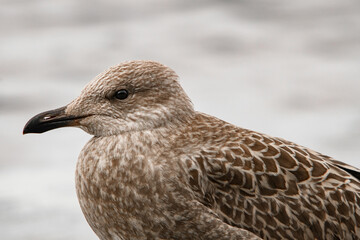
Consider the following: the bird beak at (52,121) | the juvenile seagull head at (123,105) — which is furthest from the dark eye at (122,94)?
the bird beak at (52,121)

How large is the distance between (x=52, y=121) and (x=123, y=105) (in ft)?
1.70

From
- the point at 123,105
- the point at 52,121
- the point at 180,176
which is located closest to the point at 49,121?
the point at 52,121

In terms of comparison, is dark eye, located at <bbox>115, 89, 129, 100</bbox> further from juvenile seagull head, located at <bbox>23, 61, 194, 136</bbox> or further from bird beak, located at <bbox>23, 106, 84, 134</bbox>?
bird beak, located at <bbox>23, 106, 84, 134</bbox>

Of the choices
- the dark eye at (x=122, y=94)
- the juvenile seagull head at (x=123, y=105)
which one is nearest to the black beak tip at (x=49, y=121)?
the juvenile seagull head at (x=123, y=105)

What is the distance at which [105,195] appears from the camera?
7.16 metres

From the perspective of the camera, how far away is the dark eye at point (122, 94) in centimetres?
730

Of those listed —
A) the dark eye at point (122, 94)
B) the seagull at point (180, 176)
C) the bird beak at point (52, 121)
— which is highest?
the dark eye at point (122, 94)

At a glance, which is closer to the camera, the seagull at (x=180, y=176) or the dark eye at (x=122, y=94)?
the seagull at (x=180, y=176)

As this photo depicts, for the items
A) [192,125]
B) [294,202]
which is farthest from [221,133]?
[294,202]

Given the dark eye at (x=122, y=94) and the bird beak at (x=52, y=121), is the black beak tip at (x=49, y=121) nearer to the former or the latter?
the bird beak at (x=52, y=121)

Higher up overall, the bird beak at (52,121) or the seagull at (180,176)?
the bird beak at (52,121)

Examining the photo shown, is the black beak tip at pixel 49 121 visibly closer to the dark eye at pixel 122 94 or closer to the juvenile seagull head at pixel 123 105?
the juvenile seagull head at pixel 123 105

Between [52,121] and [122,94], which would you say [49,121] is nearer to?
[52,121]

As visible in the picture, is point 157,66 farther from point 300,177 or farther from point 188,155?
point 300,177
